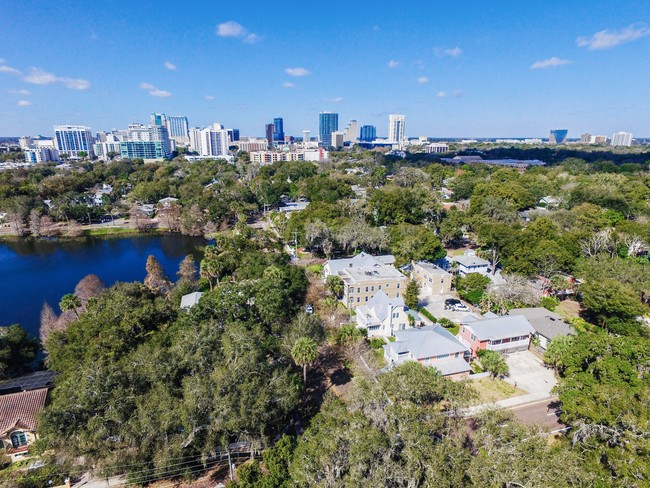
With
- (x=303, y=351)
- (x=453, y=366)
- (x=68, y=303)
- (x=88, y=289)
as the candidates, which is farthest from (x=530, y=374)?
(x=88, y=289)

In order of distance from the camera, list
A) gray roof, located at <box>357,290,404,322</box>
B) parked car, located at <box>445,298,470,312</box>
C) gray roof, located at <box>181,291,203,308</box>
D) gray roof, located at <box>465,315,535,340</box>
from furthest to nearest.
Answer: parked car, located at <box>445,298,470,312</box> < gray roof, located at <box>181,291,203,308</box> < gray roof, located at <box>357,290,404,322</box> < gray roof, located at <box>465,315,535,340</box>

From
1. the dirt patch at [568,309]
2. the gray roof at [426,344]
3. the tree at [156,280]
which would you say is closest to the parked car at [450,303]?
the gray roof at [426,344]

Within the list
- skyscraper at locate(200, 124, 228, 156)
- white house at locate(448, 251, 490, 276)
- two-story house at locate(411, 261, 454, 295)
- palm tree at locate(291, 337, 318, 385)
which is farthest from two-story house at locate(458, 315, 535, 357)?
skyscraper at locate(200, 124, 228, 156)

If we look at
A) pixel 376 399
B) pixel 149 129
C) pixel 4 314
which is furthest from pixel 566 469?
pixel 149 129

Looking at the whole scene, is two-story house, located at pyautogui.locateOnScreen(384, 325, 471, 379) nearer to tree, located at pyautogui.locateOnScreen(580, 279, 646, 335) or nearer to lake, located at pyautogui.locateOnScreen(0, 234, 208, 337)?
tree, located at pyautogui.locateOnScreen(580, 279, 646, 335)

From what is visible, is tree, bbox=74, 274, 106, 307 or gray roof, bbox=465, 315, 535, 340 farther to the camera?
tree, bbox=74, 274, 106, 307

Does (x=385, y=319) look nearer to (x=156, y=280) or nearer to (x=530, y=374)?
(x=530, y=374)

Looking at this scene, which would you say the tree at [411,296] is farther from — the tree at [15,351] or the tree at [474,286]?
the tree at [15,351]

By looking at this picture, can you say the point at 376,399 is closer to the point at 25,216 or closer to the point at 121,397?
the point at 121,397
